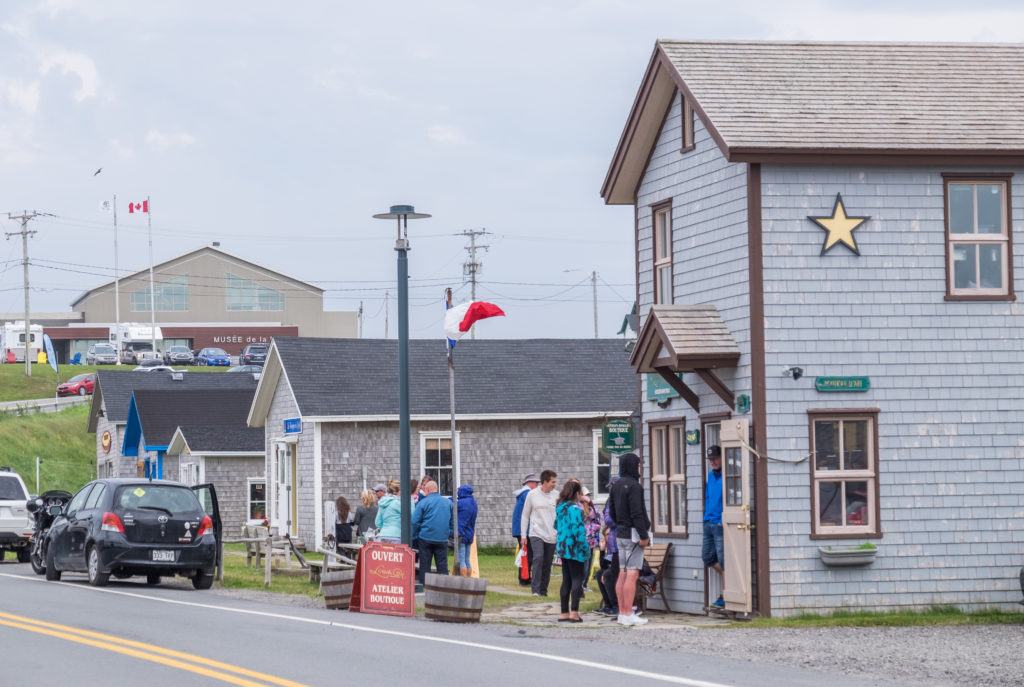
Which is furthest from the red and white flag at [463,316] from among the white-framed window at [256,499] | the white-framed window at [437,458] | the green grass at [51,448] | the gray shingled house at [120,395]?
the green grass at [51,448]

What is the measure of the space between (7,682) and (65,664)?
1089 millimetres

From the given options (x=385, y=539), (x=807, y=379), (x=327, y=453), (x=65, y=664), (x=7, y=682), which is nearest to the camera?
(x=7, y=682)

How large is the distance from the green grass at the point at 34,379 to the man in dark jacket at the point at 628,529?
67048mm

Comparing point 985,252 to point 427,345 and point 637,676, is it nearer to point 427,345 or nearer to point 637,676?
point 637,676

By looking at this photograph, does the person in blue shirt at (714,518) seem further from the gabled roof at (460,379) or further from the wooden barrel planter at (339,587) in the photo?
the gabled roof at (460,379)

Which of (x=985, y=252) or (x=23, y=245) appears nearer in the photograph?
(x=985, y=252)

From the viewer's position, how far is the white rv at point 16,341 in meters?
97.2

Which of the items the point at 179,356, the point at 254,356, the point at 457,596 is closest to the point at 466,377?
the point at 457,596

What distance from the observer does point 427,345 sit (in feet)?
134

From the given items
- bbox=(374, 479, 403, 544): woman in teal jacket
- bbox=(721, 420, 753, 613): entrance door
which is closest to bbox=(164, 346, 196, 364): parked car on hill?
bbox=(374, 479, 403, 544): woman in teal jacket

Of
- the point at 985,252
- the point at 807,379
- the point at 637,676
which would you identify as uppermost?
the point at 985,252

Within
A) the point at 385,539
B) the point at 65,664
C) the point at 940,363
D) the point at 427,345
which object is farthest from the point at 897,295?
the point at 427,345

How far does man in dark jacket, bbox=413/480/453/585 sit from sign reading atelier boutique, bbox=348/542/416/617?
2.68 meters

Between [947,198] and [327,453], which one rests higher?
[947,198]
